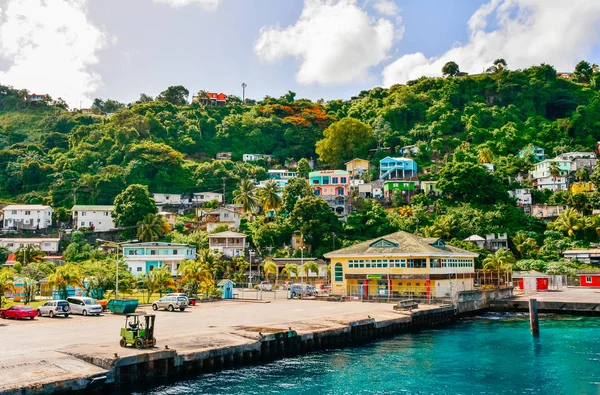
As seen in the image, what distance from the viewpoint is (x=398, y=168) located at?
110 m

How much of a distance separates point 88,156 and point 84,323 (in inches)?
3504

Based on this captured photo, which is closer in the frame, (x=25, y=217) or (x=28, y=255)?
(x=28, y=255)

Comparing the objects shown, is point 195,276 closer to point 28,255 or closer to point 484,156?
point 28,255

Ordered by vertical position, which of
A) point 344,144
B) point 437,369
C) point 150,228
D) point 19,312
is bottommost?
point 437,369

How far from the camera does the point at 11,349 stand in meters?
26.2

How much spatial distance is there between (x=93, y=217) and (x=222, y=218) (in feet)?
76.3

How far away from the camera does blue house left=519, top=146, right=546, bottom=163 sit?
4373 inches

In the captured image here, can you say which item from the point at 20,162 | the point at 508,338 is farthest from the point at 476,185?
the point at 20,162

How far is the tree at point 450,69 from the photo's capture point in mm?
167250

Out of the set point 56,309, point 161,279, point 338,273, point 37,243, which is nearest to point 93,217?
point 37,243

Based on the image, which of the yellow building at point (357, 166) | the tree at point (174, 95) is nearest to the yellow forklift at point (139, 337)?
the yellow building at point (357, 166)

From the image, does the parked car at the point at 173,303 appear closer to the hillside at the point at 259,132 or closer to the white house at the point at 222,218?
the white house at the point at 222,218

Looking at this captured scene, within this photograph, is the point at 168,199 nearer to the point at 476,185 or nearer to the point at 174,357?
the point at 476,185

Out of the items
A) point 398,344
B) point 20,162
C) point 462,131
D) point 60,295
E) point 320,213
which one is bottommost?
point 398,344
